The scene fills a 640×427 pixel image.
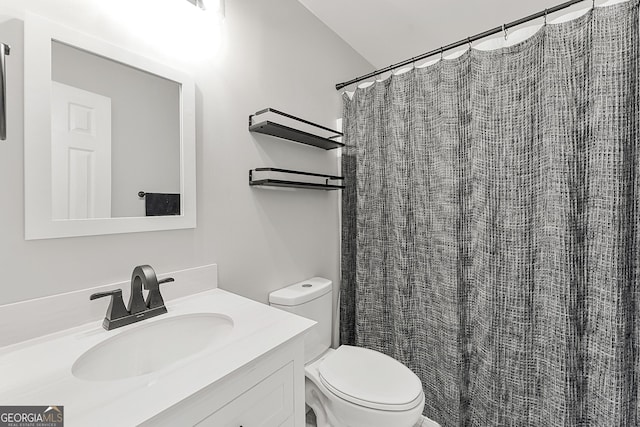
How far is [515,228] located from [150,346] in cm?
153

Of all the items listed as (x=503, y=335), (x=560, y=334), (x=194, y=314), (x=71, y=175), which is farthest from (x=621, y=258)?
(x=71, y=175)

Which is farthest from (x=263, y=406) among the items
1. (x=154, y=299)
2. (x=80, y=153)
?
(x=80, y=153)

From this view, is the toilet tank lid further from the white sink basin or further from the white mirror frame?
the white mirror frame

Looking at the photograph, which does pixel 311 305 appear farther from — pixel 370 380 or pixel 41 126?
pixel 41 126

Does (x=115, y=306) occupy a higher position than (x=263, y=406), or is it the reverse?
(x=115, y=306)

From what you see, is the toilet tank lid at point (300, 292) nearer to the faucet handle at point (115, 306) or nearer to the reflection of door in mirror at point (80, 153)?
the faucet handle at point (115, 306)

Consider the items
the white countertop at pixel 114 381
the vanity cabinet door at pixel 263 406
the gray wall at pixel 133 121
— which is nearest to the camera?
the white countertop at pixel 114 381

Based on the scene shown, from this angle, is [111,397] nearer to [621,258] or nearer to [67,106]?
[67,106]

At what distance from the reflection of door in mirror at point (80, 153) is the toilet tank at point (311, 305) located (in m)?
0.84

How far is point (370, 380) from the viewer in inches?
48.6

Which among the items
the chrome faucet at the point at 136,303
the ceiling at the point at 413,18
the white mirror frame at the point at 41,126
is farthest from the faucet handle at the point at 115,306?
the ceiling at the point at 413,18

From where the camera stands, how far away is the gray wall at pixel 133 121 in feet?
2.83

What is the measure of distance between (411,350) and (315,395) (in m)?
0.61

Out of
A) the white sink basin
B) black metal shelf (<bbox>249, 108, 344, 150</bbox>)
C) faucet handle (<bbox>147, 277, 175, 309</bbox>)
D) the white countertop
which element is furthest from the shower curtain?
faucet handle (<bbox>147, 277, 175, 309</bbox>)
